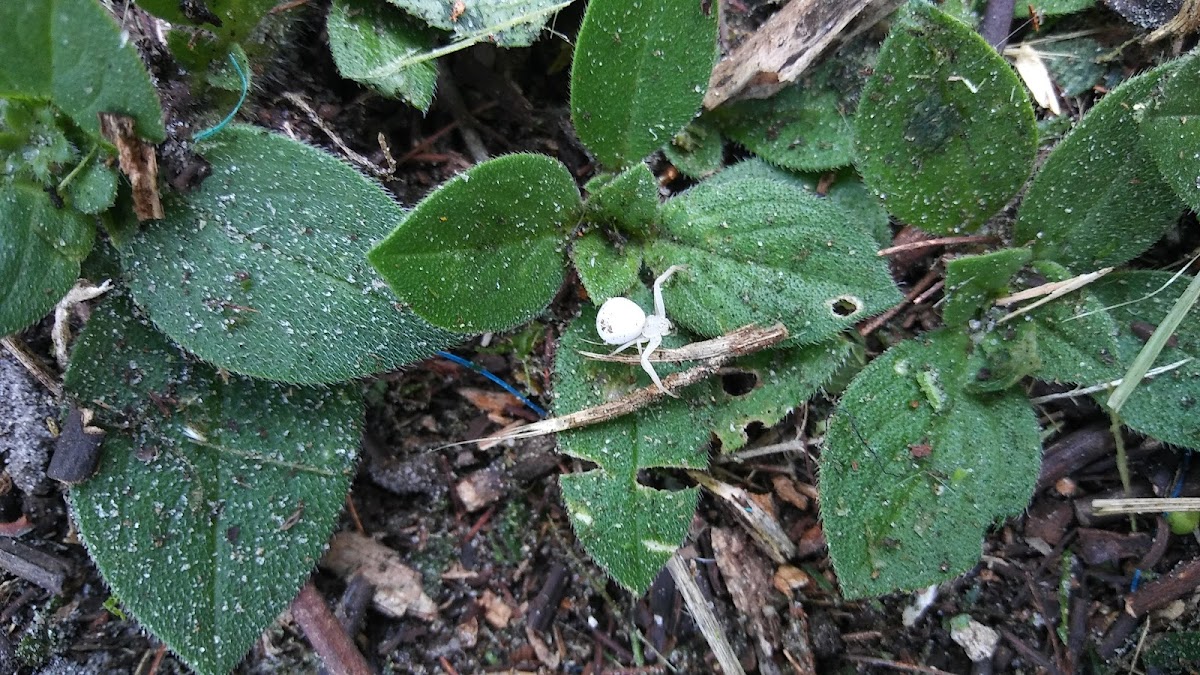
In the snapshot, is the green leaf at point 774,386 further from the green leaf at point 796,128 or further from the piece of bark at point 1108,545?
the piece of bark at point 1108,545

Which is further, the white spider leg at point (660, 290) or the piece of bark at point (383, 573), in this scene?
the piece of bark at point (383, 573)

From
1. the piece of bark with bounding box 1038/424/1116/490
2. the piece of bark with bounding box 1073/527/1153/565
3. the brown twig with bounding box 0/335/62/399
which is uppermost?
the brown twig with bounding box 0/335/62/399

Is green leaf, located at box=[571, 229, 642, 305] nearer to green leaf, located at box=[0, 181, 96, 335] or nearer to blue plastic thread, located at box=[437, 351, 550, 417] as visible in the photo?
blue plastic thread, located at box=[437, 351, 550, 417]

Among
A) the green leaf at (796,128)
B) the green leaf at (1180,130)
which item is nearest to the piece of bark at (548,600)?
the green leaf at (796,128)

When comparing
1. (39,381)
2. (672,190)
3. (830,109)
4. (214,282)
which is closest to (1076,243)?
(830,109)

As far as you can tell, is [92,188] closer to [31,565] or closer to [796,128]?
[31,565]

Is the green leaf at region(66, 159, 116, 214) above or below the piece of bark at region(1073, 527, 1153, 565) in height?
above

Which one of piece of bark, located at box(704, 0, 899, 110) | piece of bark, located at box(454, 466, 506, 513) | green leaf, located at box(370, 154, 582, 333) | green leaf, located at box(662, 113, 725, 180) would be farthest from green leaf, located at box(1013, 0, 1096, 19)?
piece of bark, located at box(454, 466, 506, 513)
